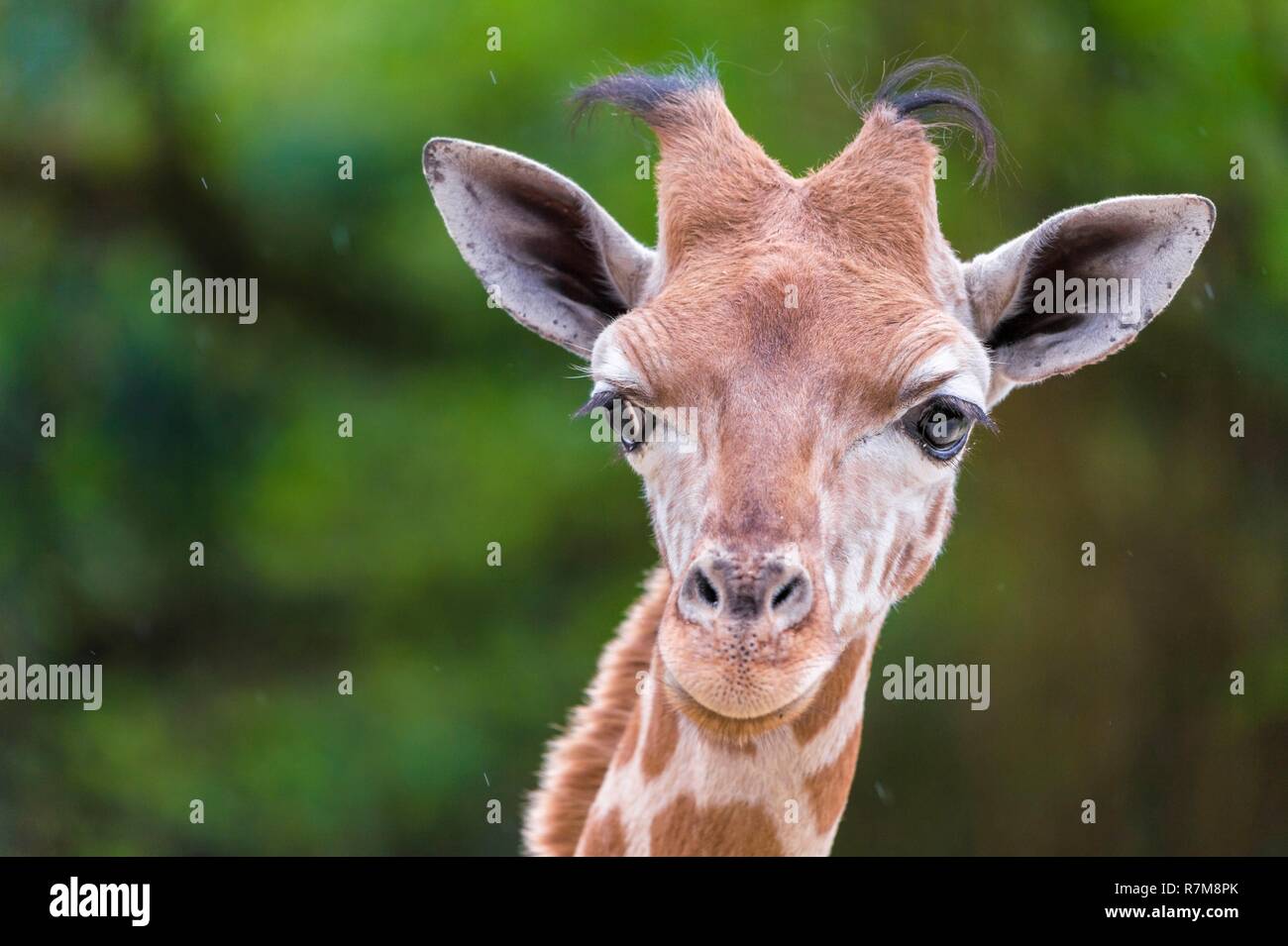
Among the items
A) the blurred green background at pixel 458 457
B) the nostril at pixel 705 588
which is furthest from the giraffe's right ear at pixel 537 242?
the blurred green background at pixel 458 457

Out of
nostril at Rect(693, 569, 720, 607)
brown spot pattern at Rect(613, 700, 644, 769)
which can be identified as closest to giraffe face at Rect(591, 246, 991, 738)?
nostril at Rect(693, 569, 720, 607)

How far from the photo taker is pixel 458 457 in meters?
12.5

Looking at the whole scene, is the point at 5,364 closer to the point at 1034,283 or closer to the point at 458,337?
the point at 458,337

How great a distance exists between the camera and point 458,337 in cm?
1268

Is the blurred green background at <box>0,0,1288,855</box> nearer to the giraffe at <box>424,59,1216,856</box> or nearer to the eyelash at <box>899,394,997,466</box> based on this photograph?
the giraffe at <box>424,59,1216,856</box>

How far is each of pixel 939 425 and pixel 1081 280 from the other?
979 mm

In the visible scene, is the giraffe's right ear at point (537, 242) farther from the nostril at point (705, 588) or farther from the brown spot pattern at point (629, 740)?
the nostril at point (705, 588)

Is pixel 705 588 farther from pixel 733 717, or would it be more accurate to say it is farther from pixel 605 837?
pixel 605 837

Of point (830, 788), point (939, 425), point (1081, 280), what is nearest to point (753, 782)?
point (830, 788)

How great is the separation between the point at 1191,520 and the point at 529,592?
523 cm

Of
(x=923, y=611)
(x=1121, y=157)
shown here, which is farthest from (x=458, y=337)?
(x=1121, y=157)

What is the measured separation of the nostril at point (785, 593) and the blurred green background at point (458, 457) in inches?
256

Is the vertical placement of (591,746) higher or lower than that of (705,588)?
lower

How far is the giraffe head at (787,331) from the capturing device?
4492 mm
